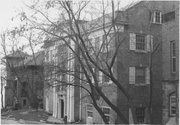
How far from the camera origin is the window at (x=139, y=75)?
2288 centimetres

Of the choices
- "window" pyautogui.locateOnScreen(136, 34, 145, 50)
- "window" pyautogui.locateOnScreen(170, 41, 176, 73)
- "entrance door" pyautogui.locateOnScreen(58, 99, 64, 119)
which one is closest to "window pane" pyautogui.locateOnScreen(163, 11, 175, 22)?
"window" pyautogui.locateOnScreen(170, 41, 176, 73)

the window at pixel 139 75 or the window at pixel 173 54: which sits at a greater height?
the window at pixel 173 54

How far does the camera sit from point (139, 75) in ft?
76.1

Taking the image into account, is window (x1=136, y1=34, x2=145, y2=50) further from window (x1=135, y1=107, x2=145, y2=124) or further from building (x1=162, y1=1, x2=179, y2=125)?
window (x1=135, y1=107, x2=145, y2=124)

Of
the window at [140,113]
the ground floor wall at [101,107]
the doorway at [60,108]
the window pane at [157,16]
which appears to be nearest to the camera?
the ground floor wall at [101,107]

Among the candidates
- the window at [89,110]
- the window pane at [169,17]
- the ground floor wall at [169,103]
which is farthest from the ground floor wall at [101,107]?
the window pane at [169,17]

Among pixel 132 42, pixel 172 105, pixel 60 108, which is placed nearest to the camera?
pixel 172 105

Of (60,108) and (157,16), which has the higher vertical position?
(157,16)

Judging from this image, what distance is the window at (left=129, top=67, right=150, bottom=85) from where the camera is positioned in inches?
901

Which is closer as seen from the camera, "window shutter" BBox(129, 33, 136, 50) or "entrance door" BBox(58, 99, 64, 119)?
"window shutter" BBox(129, 33, 136, 50)

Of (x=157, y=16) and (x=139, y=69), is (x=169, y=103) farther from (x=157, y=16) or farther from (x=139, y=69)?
(x=157, y=16)

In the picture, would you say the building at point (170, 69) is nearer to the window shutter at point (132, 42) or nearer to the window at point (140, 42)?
the window shutter at point (132, 42)

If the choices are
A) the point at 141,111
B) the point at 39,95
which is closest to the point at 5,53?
the point at 141,111

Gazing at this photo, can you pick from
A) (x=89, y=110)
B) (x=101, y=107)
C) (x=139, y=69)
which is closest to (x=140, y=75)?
(x=139, y=69)
